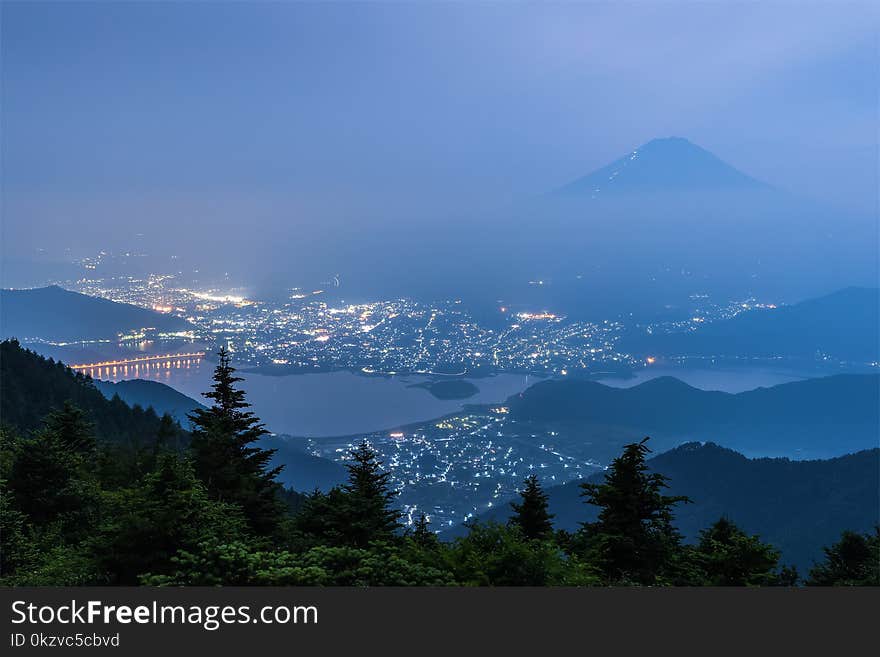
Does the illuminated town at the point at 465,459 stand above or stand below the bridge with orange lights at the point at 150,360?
below

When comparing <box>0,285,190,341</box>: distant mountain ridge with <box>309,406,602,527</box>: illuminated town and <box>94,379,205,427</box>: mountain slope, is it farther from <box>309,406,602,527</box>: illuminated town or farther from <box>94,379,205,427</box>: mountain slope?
<box>309,406,602,527</box>: illuminated town

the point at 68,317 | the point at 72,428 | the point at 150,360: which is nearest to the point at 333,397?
the point at 150,360

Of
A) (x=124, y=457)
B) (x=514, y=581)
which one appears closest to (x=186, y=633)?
(x=514, y=581)

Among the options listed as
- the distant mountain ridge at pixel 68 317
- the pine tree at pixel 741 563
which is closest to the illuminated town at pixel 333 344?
the distant mountain ridge at pixel 68 317

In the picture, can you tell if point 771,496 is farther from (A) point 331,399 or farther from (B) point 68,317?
(B) point 68,317

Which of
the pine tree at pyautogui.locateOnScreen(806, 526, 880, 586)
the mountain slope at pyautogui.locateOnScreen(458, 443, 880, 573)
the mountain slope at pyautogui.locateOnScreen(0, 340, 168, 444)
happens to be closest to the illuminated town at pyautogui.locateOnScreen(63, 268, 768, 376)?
the mountain slope at pyautogui.locateOnScreen(0, 340, 168, 444)

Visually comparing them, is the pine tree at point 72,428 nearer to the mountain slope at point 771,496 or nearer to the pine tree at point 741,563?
the pine tree at point 741,563

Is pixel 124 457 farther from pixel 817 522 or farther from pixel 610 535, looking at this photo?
pixel 817 522
